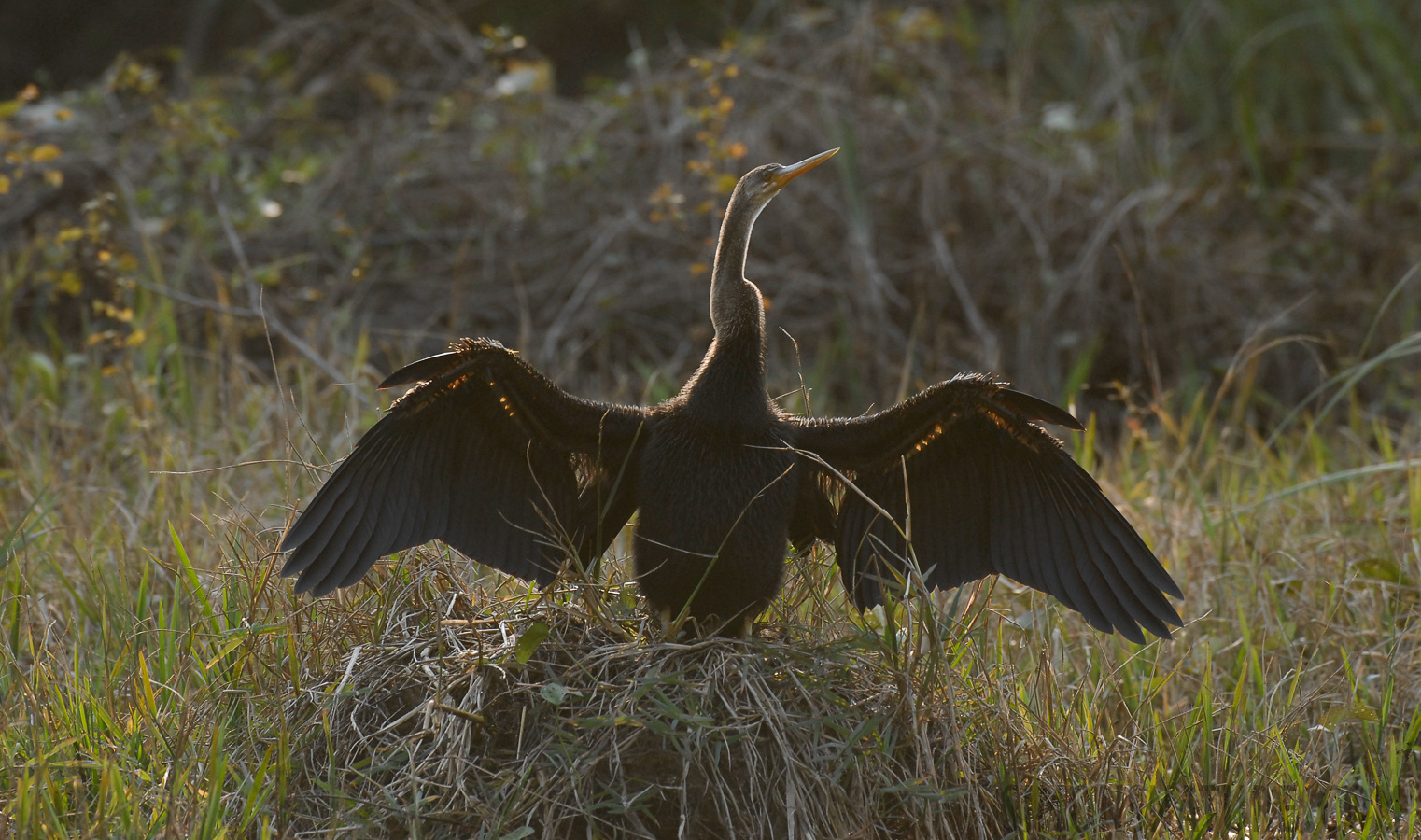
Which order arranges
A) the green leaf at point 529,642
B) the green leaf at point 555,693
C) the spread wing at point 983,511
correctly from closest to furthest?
the green leaf at point 555,693 → the green leaf at point 529,642 → the spread wing at point 983,511

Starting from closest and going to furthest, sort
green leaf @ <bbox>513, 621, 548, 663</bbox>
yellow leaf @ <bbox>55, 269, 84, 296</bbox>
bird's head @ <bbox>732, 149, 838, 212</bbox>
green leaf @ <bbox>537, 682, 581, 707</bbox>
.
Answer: green leaf @ <bbox>537, 682, 581, 707</bbox>
green leaf @ <bbox>513, 621, 548, 663</bbox>
bird's head @ <bbox>732, 149, 838, 212</bbox>
yellow leaf @ <bbox>55, 269, 84, 296</bbox>

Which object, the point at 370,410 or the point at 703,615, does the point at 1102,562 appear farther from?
the point at 370,410

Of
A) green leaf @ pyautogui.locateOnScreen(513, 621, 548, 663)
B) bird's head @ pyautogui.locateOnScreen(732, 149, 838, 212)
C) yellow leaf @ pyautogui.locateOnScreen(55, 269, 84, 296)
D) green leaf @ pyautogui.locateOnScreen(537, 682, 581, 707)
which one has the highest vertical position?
bird's head @ pyautogui.locateOnScreen(732, 149, 838, 212)

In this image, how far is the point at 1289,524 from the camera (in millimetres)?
3844

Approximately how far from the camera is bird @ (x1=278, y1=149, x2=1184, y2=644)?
8.38 ft

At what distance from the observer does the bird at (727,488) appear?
2555 millimetres

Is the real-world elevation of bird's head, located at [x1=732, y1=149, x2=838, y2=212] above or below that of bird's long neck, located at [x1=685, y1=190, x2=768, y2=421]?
above

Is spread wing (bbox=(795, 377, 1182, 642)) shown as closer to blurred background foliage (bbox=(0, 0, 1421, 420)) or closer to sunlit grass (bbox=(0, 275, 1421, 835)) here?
sunlit grass (bbox=(0, 275, 1421, 835))

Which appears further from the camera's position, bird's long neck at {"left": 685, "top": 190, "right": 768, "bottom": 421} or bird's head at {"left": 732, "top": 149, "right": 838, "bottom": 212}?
bird's head at {"left": 732, "top": 149, "right": 838, "bottom": 212}

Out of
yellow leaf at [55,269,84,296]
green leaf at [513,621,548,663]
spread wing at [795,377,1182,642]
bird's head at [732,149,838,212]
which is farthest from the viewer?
yellow leaf at [55,269,84,296]

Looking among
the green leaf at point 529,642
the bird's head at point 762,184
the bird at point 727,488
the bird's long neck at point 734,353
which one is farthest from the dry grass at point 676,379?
the bird's head at point 762,184

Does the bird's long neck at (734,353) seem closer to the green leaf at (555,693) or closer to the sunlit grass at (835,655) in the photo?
the sunlit grass at (835,655)

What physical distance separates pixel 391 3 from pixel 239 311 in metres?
2.41

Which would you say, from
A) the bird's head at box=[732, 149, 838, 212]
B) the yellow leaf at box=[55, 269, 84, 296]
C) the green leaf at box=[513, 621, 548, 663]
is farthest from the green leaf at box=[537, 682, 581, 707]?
the yellow leaf at box=[55, 269, 84, 296]
